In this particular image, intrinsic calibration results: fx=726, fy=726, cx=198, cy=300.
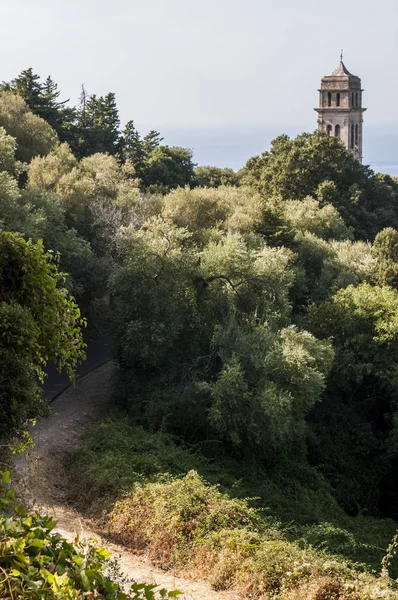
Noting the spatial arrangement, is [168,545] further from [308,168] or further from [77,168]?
[308,168]

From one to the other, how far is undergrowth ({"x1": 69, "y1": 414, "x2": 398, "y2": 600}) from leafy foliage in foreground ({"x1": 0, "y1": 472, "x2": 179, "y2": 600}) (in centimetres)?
830

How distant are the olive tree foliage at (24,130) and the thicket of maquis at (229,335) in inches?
22.3

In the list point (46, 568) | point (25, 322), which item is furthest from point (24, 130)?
point (46, 568)

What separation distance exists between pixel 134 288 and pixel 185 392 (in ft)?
13.8

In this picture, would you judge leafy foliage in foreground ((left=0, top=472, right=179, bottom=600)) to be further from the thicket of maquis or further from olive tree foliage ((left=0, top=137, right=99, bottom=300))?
olive tree foliage ((left=0, top=137, right=99, bottom=300))

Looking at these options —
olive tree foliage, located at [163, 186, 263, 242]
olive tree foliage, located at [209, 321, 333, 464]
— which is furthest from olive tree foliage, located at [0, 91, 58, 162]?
olive tree foliage, located at [209, 321, 333, 464]

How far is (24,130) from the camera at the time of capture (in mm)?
42344

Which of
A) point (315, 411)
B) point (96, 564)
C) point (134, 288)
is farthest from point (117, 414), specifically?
point (96, 564)

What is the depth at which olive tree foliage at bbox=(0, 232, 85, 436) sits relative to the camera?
10.9m

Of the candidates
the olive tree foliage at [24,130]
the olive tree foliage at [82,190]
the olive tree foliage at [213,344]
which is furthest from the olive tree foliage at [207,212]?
the olive tree foliage at [24,130]

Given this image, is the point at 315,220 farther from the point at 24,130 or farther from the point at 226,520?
the point at 226,520

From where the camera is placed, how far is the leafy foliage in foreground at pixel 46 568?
15.7 feet

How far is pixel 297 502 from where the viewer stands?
21.3 metres

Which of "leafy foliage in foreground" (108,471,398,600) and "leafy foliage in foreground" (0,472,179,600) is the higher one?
"leafy foliage in foreground" (0,472,179,600)
